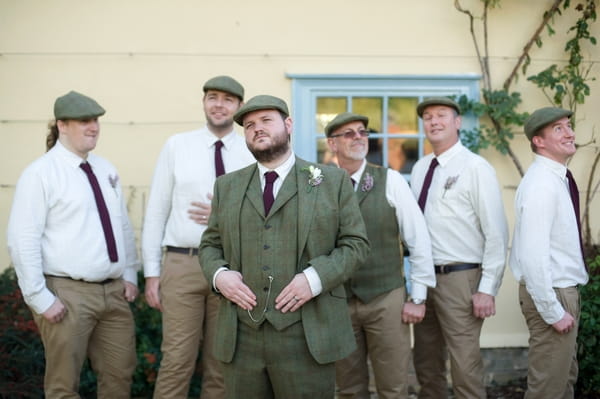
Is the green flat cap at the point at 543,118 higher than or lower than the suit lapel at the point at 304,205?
higher

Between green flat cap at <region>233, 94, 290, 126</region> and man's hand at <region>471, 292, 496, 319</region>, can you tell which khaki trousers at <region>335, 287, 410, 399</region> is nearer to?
man's hand at <region>471, 292, 496, 319</region>

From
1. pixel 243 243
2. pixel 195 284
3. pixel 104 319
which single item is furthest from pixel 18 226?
pixel 243 243

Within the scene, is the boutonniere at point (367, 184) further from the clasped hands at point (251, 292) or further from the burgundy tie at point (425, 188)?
the clasped hands at point (251, 292)

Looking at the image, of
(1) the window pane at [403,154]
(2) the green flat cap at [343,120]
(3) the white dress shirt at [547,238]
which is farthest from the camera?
(1) the window pane at [403,154]

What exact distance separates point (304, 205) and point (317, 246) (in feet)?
0.65

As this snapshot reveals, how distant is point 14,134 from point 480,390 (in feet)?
13.3

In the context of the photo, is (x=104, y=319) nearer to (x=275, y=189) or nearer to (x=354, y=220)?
(x=275, y=189)

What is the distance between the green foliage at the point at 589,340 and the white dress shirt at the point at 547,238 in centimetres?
103

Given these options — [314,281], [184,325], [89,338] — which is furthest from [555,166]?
[89,338]

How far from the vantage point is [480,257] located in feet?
12.8

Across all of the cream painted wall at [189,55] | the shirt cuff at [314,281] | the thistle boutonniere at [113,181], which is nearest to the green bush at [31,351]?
the cream painted wall at [189,55]

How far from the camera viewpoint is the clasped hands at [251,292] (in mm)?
2820

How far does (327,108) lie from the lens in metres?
5.45

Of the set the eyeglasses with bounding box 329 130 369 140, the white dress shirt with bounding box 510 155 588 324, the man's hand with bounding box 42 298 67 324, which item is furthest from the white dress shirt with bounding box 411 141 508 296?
the man's hand with bounding box 42 298 67 324
